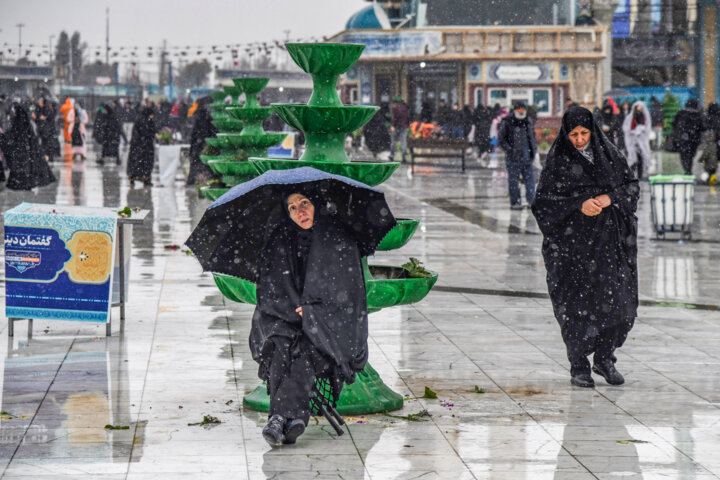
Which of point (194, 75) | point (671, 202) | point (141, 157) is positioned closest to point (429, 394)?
point (671, 202)

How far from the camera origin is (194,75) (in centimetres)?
15412

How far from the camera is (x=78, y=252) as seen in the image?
374 inches

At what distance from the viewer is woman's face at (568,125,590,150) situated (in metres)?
8.13

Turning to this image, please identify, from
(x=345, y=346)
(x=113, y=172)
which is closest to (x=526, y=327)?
(x=345, y=346)

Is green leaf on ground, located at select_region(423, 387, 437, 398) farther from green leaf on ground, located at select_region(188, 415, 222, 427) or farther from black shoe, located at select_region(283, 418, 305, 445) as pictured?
black shoe, located at select_region(283, 418, 305, 445)

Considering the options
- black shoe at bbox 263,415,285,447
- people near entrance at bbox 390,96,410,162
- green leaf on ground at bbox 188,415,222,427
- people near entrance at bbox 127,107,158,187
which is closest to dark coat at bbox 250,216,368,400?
black shoe at bbox 263,415,285,447

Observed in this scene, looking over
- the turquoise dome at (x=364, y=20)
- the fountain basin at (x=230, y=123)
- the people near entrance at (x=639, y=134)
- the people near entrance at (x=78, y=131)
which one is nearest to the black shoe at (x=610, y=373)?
the fountain basin at (x=230, y=123)

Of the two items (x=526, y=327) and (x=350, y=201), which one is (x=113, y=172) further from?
(x=350, y=201)

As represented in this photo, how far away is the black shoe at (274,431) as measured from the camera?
630cm

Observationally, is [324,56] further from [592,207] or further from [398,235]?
[592,207]

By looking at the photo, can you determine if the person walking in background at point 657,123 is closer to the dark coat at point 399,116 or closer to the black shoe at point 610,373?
the dark coat at point 399,116

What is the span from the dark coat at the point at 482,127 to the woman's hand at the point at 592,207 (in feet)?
97.9

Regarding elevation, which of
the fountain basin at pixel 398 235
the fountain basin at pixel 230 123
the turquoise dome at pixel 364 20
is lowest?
the fountain basin at pixel 398 235

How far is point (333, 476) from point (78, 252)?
415cm
